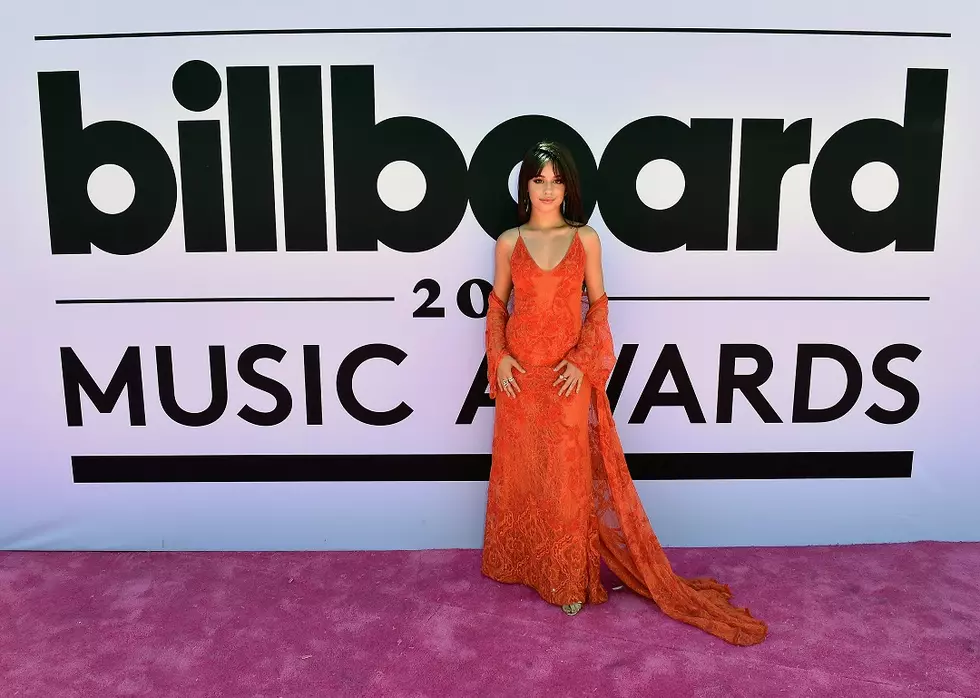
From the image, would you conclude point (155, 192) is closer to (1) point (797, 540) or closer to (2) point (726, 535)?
(2) point (726, 535)

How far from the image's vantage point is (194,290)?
2674mm

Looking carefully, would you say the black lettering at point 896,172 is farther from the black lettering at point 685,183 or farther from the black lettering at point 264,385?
the black lettering at point 264,385

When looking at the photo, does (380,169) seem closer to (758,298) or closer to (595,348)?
(595,348)

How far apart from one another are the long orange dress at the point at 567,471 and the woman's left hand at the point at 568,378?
19 millimetres

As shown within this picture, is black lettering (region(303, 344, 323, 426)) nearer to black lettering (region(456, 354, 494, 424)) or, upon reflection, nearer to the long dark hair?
black lettering (region(456, 354, 494, 424))

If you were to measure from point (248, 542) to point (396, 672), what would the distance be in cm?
106

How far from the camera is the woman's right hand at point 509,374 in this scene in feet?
7.64

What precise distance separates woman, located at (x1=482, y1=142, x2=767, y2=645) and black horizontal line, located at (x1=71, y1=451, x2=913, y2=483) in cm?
35

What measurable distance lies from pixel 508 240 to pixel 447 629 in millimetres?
1314

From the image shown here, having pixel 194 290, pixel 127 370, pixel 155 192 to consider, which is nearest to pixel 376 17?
pixel 155 192

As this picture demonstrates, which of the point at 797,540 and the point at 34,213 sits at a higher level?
the point at 34,213

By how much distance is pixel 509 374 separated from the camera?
2330mm

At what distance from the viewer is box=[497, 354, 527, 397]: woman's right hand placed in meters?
2.33

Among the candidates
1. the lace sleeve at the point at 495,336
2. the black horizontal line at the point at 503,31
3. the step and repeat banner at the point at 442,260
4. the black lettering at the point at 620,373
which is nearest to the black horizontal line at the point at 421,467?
the step and repeat banner at the point at 442,260
